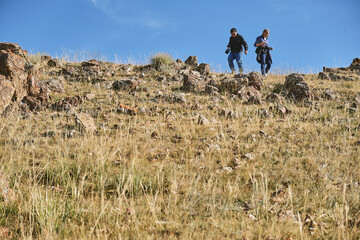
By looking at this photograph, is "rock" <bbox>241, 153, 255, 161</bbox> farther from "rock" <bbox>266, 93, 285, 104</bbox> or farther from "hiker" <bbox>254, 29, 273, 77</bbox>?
"hiker" <bbox>254, 29, 273, 77</bbox>

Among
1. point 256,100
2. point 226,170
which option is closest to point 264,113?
point 256,100

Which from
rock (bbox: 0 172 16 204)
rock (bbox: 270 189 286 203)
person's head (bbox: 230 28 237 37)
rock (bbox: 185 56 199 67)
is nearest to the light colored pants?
person's head (bbox: 230 28 237 37)

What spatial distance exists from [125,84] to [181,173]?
18.2ft

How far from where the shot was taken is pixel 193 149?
441 cm

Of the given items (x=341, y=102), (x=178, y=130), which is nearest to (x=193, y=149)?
(x=178, y=130)

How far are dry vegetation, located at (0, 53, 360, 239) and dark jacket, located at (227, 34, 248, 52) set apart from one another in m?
5.29

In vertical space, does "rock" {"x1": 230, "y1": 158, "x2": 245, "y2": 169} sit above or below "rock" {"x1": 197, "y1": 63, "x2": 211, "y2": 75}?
below

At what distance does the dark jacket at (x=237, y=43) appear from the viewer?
12.5 m

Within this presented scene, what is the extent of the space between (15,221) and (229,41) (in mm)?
11820

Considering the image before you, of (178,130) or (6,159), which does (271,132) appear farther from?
(6,159)

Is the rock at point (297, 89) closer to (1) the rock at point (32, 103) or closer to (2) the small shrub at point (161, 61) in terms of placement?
(2) the small shrub at point (161, 61)

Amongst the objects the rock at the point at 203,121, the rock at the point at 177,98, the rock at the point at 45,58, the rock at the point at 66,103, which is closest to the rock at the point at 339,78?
the rock at the point at 177,98

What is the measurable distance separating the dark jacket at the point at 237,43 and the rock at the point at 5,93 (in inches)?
372

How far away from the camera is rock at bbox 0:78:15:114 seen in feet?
18.8
